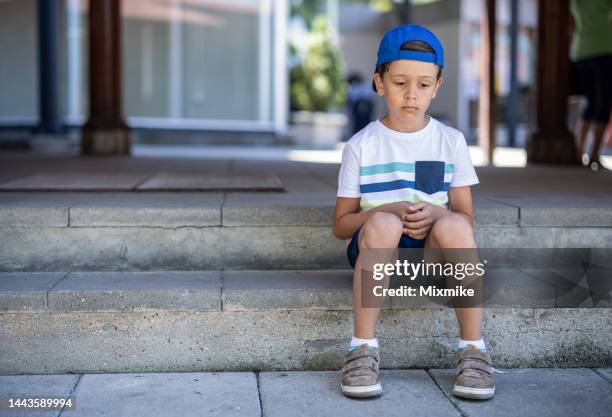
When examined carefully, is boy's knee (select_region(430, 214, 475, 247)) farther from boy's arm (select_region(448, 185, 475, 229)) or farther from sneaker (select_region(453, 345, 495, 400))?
sneaker (select_region(453, 345, 495, 400))

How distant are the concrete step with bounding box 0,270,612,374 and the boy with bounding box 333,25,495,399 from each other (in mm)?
260

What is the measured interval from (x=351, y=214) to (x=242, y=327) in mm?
563

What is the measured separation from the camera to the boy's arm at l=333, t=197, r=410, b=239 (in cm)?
256

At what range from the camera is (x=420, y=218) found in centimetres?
249

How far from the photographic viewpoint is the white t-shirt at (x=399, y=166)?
8.61 feet

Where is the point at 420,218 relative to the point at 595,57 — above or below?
below

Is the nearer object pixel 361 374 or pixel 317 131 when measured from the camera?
pixel 361 374

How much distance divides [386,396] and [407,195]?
2.17 ft

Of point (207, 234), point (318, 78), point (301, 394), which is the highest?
point (318, 78)

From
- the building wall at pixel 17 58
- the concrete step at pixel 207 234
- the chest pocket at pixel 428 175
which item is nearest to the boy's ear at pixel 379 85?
the chest pocket at pixel 428 175

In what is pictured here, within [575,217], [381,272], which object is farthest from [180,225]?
[575,217]

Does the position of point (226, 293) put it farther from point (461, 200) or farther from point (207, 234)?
point (461, 200)

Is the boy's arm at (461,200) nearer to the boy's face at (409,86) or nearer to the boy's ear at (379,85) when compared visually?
the boy's face at (409,86)

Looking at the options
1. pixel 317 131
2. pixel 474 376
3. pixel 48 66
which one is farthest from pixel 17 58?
pixel 474 376
